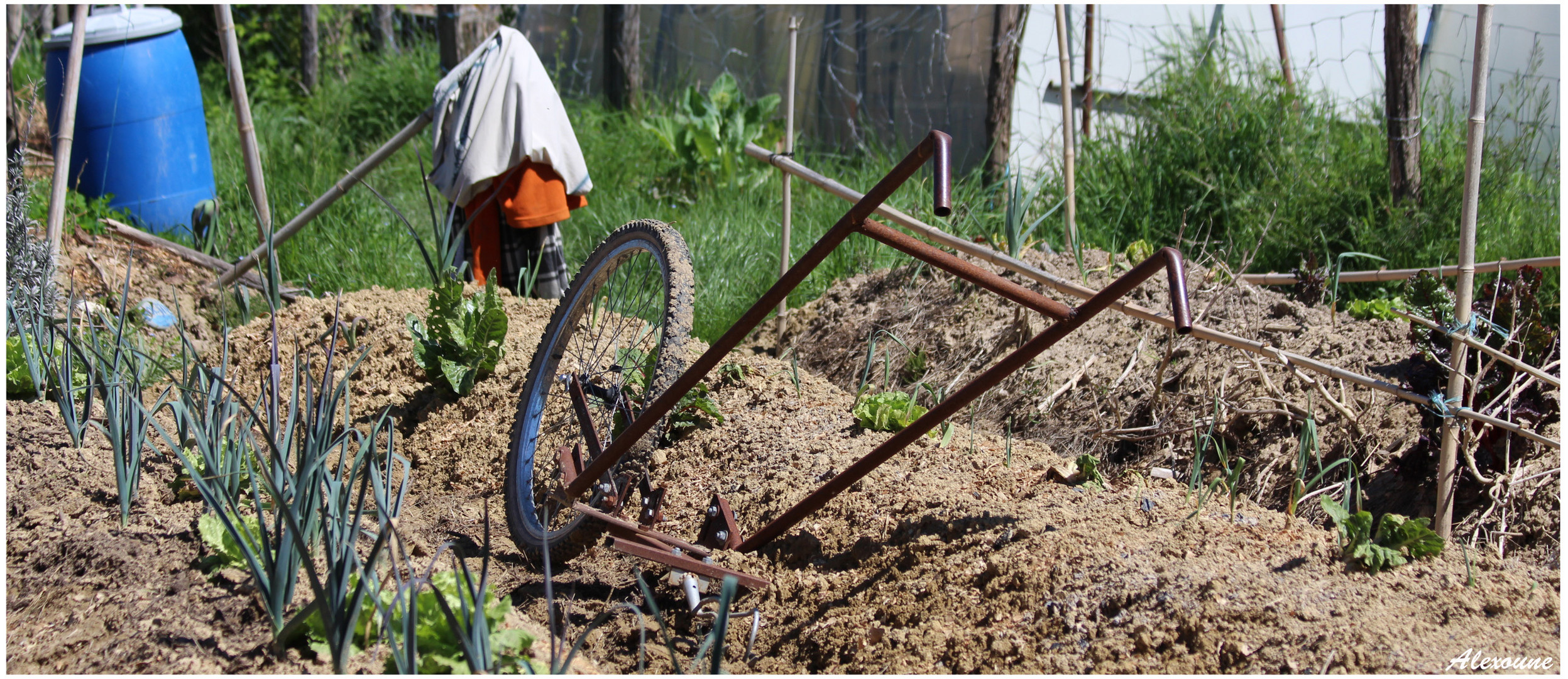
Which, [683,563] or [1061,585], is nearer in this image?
[1061,585]

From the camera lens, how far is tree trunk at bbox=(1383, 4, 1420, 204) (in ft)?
13.5

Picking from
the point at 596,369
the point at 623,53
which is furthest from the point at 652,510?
the point at 623,53

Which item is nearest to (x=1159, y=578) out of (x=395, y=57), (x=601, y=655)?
(x=601, y=655)

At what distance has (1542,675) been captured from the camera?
1676 millimetres

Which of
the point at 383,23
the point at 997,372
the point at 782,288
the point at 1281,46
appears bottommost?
the point at 997,372

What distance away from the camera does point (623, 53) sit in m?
7.33

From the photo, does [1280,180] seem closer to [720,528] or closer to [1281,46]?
[1281,46]

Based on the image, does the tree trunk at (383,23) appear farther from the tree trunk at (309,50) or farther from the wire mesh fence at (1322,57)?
the wire mesh fence at (1322,57)

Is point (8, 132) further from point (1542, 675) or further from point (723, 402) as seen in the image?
point (1542, 675)

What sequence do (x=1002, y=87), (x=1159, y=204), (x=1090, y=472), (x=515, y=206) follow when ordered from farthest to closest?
(x=1002, y=87)
(x=1159, y=204)
(x=515, y=206)
(x=1090, y=472)

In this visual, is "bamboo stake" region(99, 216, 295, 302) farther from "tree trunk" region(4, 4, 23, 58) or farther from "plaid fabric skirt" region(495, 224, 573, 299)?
"tree trunk" region(4, 4, 23, 58)

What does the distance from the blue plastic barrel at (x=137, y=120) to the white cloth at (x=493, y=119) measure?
2248 mm

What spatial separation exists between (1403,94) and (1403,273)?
1.32m

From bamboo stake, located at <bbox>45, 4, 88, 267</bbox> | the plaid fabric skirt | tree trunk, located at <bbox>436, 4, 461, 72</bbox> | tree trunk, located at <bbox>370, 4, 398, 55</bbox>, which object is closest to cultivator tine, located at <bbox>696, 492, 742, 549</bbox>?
the plaid fabric skirt
